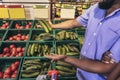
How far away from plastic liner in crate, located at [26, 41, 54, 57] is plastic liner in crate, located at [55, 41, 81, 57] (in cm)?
13

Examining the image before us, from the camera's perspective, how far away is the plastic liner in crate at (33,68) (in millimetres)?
3496

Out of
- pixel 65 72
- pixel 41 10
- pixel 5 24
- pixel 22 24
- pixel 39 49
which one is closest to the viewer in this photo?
pixel 65 72

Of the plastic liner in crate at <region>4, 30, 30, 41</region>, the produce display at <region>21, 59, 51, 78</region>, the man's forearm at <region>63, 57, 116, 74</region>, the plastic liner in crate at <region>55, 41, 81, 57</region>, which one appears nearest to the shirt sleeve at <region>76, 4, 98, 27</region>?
the man's forearm at <region>63, 57, 116, 74</region>

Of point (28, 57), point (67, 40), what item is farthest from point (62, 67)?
point (67, 40)

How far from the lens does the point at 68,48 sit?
4.28 meters

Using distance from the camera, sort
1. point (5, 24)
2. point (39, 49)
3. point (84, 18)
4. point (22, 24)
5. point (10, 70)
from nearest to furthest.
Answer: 1. point (84, 18)
2. point (10, 70)
3. point (39, 49)
4. point (5, 24)
5. point (22, 24)

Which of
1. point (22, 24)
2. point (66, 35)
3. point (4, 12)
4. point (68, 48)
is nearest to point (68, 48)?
point (68, 48)

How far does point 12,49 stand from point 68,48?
3.52 ft

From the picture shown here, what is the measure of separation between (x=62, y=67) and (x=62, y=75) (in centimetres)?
18

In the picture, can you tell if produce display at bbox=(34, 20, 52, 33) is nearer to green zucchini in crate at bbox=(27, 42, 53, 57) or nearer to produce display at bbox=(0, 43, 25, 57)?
green zucchini in crate at bbox=(27, 42, 53, 57)

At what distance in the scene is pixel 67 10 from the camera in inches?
223

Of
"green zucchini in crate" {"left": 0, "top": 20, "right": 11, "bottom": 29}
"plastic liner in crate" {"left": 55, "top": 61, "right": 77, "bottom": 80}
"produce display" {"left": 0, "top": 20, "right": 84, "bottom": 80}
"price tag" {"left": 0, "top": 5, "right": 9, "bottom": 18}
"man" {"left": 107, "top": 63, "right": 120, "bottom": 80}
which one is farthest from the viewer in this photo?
"price tag" {"left": 0, "top": 5, "right": 9, "bottom": 18}

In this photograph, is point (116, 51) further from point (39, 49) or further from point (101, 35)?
point (39, 49)

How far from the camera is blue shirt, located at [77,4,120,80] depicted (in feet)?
7.11
